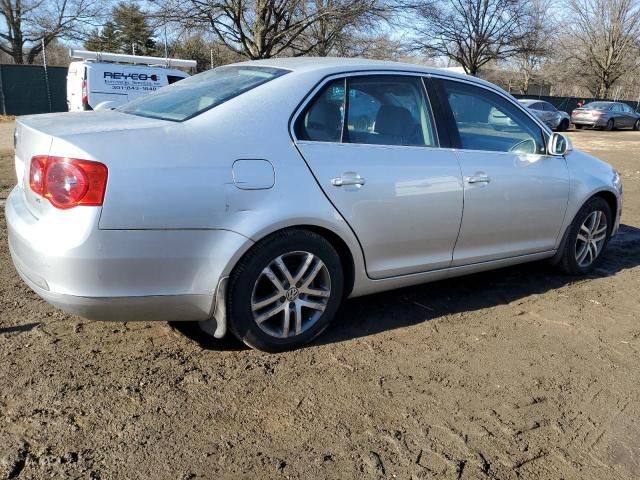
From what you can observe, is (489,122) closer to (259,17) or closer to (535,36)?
(259,17)

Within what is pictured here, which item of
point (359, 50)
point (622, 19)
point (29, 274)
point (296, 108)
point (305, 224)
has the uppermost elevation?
point (622, 19)

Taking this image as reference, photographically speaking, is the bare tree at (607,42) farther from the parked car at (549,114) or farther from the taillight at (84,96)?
the taillight at (84,96)

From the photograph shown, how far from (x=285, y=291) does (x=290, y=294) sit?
0.13 feet

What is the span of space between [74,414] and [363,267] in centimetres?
173

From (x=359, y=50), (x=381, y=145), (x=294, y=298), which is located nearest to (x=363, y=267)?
(x=294, y=298)

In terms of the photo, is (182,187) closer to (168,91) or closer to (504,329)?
(168,91)

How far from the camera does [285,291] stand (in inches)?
126

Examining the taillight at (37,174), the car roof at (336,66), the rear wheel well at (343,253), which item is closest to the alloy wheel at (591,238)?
the car roof at (336,66)

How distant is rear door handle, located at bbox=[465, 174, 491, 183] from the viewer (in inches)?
148

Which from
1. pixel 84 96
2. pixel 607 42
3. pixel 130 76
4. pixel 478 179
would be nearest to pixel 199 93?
pixel 478 179

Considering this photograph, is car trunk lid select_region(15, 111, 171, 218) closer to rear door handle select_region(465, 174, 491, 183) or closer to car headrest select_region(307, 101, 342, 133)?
car headrest select_region(307, 101, 342, 133)

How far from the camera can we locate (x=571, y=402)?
2955 mm

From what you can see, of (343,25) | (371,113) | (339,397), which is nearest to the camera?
(339,397)

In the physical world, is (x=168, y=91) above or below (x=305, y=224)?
above
